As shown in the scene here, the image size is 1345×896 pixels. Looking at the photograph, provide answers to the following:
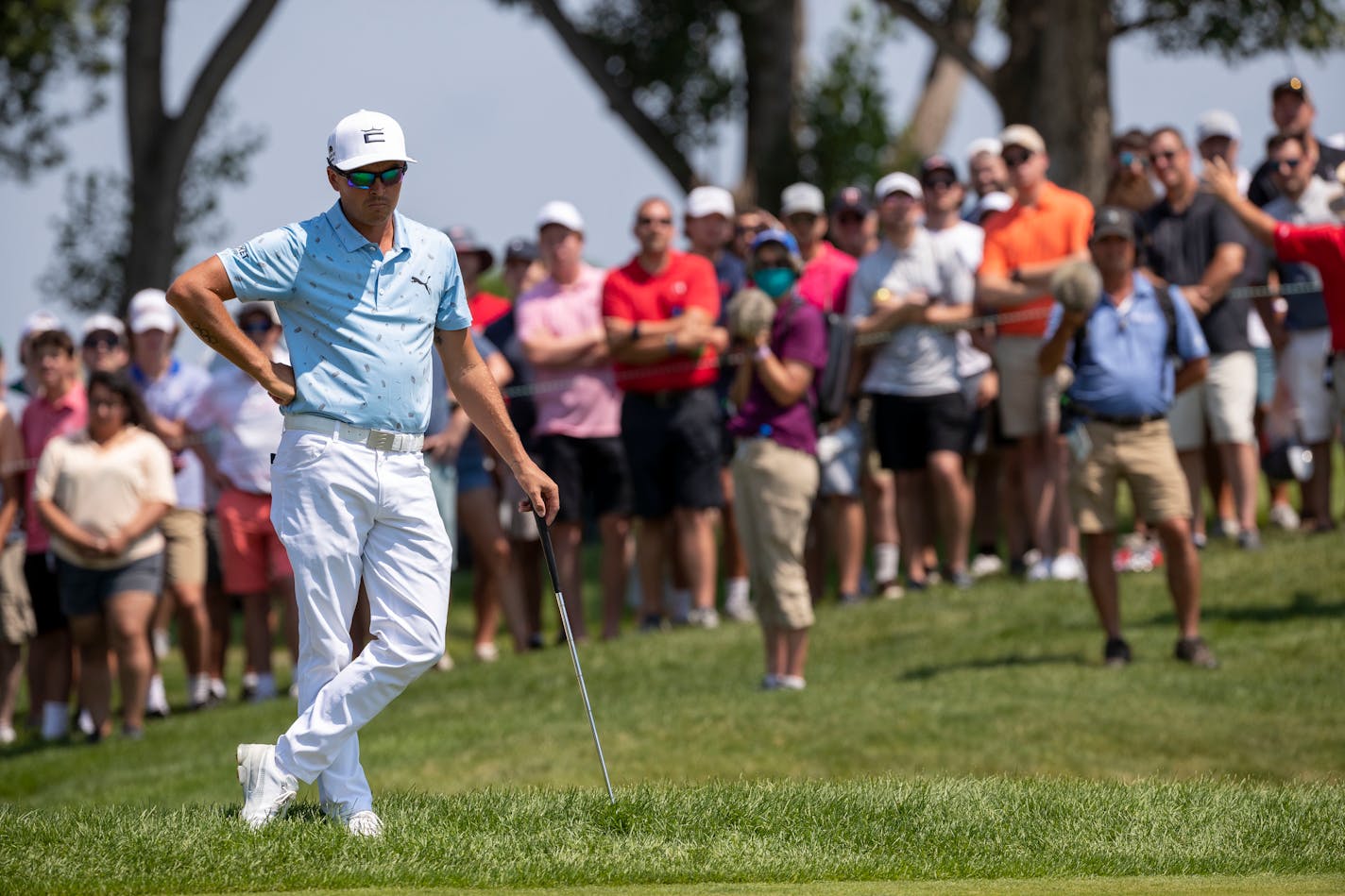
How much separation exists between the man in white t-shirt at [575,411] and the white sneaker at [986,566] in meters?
2.56

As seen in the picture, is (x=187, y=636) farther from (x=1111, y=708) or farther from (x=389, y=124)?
(x=389, y=124)

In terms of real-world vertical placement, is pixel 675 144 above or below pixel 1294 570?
above

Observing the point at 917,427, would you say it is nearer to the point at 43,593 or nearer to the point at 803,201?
the point at 803,201

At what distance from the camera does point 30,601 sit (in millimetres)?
14164

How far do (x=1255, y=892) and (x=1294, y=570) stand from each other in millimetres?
7322

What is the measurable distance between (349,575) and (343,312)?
0.91 metres

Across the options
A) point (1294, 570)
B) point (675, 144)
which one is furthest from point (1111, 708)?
point (675, 144)

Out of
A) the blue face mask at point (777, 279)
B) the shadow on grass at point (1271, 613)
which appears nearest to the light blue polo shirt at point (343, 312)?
the blue face mask at point (777, 279)

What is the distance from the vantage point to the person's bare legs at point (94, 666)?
13.4 meters

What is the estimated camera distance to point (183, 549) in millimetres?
14297

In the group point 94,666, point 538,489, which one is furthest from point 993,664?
point 94,666

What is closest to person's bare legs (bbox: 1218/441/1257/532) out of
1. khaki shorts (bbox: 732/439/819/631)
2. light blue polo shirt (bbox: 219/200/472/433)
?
khaki shorts (bbox: 732/439/819/631)

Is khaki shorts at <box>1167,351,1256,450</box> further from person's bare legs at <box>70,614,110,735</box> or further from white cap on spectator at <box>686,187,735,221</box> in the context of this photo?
person's bare legs at <box>70,614,110,735</box>

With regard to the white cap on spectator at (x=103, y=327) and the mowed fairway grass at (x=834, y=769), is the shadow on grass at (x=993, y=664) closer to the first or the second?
the mowed fairway grass at (x=834, y=769)
